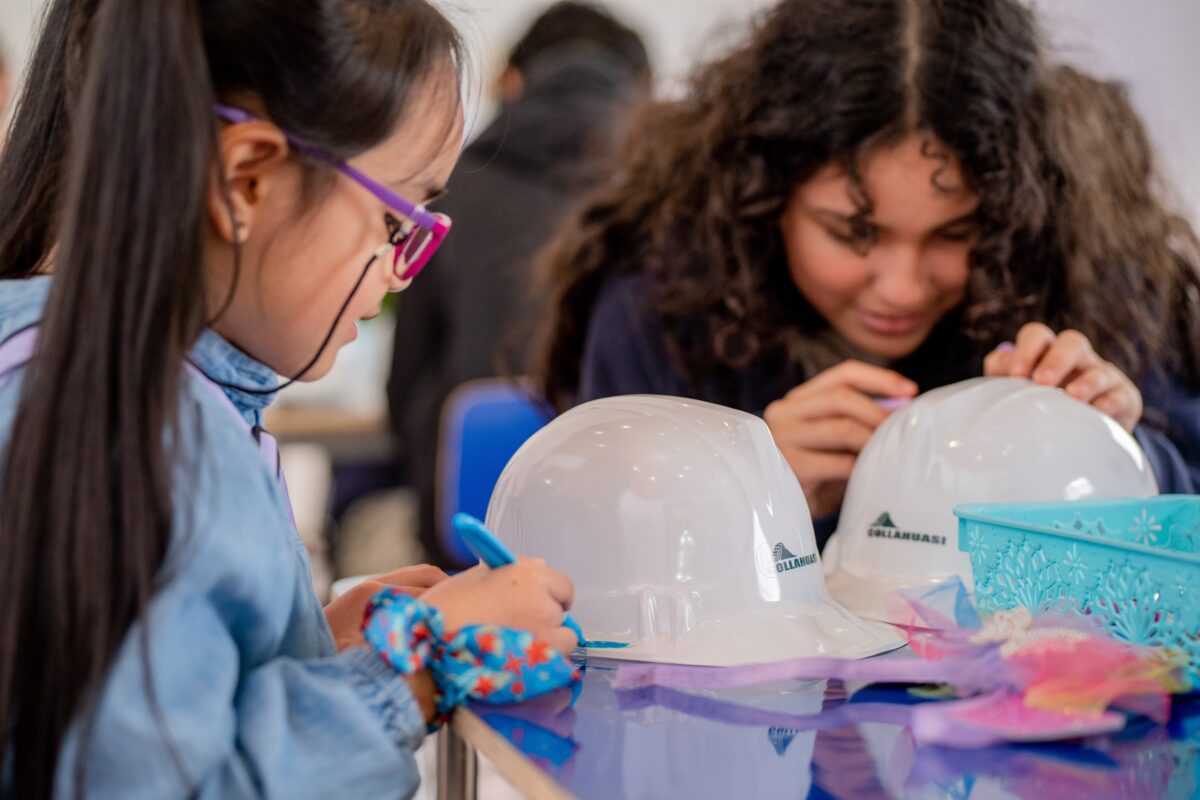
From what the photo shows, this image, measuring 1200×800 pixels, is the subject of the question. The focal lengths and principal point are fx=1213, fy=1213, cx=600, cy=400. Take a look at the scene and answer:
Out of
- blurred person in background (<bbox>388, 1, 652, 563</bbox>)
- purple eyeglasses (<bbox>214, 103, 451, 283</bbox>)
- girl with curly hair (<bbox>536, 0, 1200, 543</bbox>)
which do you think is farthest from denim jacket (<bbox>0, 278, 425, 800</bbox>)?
blurred person in background (<bbox>388, 1, 652, 563</bbox>)

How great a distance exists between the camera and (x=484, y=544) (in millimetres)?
734

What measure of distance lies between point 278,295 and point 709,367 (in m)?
0.73

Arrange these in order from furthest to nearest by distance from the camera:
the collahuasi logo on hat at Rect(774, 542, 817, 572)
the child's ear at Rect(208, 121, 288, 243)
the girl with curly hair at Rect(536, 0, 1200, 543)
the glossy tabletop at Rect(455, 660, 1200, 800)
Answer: the girl with curly hair at Rect(536, 0, 1200, 543)
the collahuasi logo on hat at Rect(774, 542, 817, 572)
the child's ear at Rect(208, 121, 288, 243)
the glossy tabletop at Rect(455, 660, 1200, 800)

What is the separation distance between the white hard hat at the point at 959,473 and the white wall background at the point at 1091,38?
1.38 feet

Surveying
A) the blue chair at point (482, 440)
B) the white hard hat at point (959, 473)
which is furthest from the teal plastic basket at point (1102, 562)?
the blue chair at point (482, 440)

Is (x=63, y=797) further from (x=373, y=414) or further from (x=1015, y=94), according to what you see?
(x=373, y=414)

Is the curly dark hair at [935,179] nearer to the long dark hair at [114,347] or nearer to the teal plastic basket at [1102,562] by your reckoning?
the teal plastic basket at [1102,562]

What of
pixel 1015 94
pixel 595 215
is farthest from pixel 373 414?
pixel 1015 94

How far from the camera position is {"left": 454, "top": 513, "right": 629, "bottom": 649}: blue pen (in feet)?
2.37

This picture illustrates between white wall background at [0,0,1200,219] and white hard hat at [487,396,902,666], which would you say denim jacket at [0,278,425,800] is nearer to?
white hard hat at [487,396,902,666]

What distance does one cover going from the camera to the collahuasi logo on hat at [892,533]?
A: 90 centimetres

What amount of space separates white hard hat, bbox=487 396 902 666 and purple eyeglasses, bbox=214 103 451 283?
0.50 ft

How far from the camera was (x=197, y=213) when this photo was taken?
646 mm

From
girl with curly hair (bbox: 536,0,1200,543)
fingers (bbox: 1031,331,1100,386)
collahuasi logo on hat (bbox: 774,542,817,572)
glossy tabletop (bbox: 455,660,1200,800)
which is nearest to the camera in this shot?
glossy tabletop (bbox: 455,660,1200,800)
